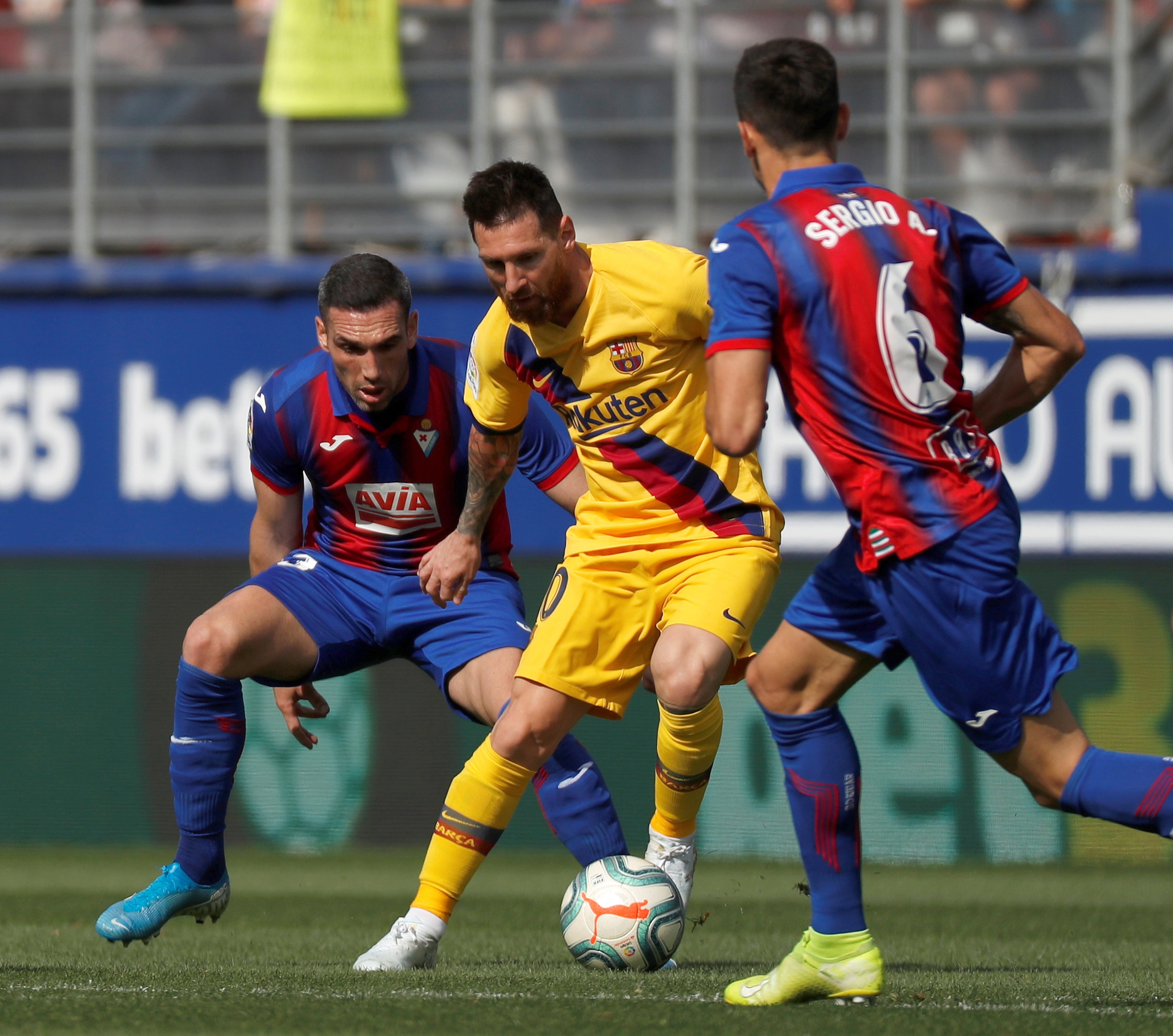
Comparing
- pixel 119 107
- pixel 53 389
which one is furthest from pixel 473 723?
pixel 119 107

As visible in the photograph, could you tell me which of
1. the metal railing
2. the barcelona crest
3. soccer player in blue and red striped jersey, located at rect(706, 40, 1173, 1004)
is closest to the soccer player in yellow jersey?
the barcelona crest

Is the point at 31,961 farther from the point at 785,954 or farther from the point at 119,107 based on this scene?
the point at 119,107

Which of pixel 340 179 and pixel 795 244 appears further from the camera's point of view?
pixel 340 179

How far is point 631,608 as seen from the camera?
15.5ft

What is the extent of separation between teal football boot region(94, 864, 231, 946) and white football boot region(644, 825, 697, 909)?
123cm

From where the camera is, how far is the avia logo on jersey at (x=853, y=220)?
149 inches

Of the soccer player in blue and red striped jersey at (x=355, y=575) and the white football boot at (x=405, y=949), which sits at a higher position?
the soccer player in blue and red striped jersey at (x=355, y=575)

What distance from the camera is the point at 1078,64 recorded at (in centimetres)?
1083

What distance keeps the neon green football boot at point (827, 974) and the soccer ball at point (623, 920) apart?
2.20 feet

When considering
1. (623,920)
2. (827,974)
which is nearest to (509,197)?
(623,920)

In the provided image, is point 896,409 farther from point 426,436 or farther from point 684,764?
point 426,436

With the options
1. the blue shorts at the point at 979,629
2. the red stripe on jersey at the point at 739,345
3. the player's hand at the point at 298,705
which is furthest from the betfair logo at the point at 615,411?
the player's hand at the point at 298,705

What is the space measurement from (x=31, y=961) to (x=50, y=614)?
404cm

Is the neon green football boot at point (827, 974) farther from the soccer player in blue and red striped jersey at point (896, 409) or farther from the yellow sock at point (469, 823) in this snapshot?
the yellow sock at point (469, 823)
